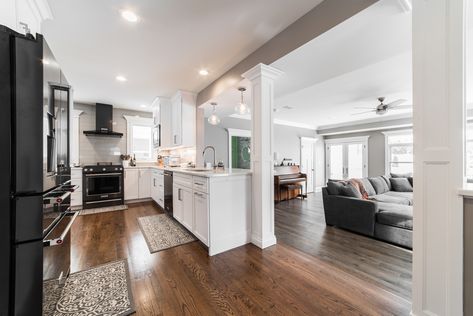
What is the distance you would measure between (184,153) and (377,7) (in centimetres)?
441

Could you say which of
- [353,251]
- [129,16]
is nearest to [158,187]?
[129,16]

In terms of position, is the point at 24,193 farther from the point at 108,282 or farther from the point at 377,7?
the point at 377,7

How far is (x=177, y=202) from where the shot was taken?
10.7ft

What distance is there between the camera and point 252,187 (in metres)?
2.71

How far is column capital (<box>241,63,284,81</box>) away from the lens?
2.46m

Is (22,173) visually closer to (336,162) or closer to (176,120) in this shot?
(176,120)

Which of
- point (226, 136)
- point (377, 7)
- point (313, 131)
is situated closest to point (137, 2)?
point (377, 7)

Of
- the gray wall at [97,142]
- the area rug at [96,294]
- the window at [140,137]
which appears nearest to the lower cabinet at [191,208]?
the area rug at [96,294]

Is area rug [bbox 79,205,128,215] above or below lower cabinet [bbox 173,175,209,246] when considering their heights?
below

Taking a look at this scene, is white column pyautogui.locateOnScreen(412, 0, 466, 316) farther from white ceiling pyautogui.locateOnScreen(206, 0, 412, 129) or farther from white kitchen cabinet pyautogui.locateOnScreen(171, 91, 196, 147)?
white kitchen cabinet pyautogui.locateOnScreen(171, 91, 196, 147)

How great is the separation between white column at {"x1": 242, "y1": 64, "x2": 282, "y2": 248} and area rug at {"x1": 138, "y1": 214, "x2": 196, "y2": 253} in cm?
104

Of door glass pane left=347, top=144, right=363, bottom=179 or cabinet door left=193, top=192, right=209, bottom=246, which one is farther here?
door glass pane left=347, top=144, right=363, bottom=179

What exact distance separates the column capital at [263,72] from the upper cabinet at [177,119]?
2039 millimetres

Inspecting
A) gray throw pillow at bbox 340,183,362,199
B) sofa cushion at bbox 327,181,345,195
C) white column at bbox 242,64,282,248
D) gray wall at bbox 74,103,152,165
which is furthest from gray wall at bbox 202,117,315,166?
gray throw pillow at bbox 340,183,362,199
